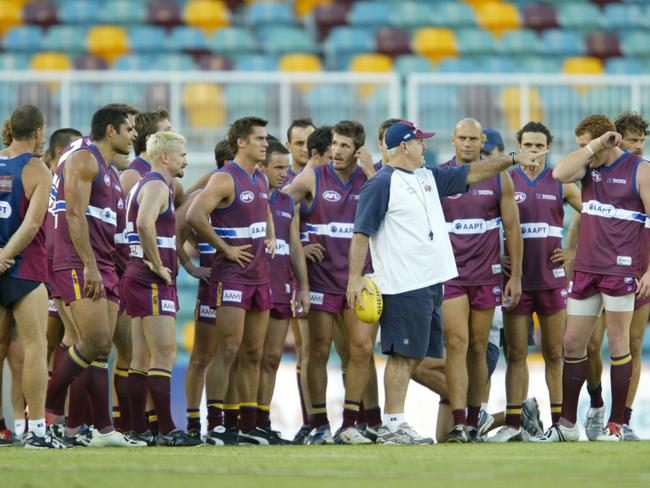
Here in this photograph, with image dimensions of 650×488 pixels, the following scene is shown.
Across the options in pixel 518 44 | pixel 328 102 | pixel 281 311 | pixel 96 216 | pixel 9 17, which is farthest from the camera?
pixel 9 17

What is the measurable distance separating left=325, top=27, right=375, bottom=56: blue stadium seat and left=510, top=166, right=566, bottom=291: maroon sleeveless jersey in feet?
34.4

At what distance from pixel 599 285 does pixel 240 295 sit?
2745 millimetres

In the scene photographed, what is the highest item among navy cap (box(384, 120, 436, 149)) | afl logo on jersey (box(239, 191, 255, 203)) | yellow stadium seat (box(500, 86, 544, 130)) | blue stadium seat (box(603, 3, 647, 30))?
blue stadium seat (box(603, 3, 647, 30))

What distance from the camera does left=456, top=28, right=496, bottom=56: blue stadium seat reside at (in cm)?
2092

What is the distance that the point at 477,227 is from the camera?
10172 millimetres

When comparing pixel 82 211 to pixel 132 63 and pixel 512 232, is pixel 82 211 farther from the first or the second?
pixel 132 63

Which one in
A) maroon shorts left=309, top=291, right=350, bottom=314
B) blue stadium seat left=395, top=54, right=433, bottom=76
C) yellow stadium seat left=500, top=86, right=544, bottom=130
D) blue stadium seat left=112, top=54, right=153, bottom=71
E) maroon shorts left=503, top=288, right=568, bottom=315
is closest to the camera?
maroon shorts left=309, top=291, right=350, bottom=314

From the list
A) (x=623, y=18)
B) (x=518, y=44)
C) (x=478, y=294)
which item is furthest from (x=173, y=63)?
(x=478, y=294)

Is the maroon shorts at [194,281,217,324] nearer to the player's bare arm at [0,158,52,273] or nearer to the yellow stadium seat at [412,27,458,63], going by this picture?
the player's bare arm at [0,158,52,273]

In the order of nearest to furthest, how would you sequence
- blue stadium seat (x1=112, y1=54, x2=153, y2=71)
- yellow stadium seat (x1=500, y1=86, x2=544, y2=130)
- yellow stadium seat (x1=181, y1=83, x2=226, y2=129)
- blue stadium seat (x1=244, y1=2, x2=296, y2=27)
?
yellow stadium seat (x1=500, y1=86, x2=544, y2=130) → yellow stadium seat (x1=181, y1=83, x2=226, y2=129) → blue stadium seat (x1=112, y1=54, x2=153, y2=71) → blue stadium seat (x1=244, y1=2, x2=296, y2=27)

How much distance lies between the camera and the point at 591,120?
33.4ft

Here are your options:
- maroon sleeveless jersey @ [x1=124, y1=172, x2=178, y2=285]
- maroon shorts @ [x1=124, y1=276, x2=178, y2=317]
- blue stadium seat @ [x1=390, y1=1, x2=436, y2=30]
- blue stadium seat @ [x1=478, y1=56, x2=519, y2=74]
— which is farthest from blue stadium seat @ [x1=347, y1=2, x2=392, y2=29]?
maroon shorts @ [x1=124, y1=276, x2=178, y2=317]

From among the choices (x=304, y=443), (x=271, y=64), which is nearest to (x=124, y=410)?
(x=304, y=443)

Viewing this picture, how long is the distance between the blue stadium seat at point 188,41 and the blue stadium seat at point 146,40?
0.16 m
